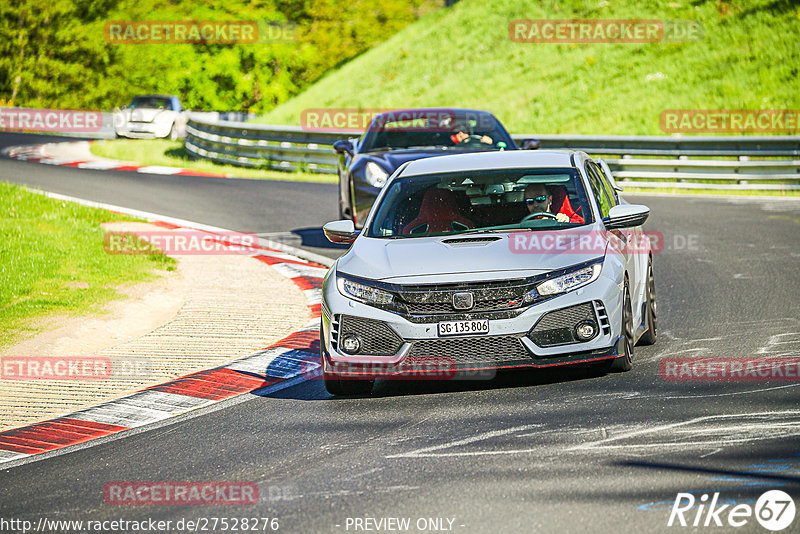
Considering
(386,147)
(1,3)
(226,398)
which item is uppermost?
(1,3)

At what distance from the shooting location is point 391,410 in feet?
25.5

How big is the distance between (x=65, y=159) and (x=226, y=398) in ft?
80.9

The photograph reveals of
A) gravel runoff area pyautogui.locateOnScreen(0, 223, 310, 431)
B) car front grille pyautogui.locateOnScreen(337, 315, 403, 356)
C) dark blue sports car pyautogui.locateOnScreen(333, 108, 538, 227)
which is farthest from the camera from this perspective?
dark blue sports car pyautogui.locateOnScreen(333, 108, 538, 227)

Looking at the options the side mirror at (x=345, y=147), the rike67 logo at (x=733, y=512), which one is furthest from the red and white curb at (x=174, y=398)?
the side mirror at (x=345, y=147)

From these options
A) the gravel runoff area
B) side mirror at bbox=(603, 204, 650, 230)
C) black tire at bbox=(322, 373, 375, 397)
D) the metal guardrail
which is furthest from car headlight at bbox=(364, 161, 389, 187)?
the metal guardrail

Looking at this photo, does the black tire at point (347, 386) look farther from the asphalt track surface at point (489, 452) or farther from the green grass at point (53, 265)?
the green grass at point (53, 265)

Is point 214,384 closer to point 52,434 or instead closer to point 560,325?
point 52,434

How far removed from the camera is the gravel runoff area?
29.3 ft

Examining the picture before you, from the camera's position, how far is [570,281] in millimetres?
7828

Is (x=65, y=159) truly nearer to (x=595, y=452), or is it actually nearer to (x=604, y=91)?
(x=604, y=91)

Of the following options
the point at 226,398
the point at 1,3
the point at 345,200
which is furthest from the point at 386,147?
the point at 1,3

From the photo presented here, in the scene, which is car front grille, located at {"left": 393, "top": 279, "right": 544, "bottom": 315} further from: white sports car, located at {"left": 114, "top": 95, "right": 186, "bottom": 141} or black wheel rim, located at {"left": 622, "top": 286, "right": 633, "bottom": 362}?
white sports car, located at {"left": 114, "top": 95, "right": 186, "bottom": 141}

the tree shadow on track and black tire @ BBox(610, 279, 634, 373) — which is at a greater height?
black tire @ BBox(610, 279, 634, 373)

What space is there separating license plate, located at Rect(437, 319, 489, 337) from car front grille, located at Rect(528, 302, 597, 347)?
0.98 ft
